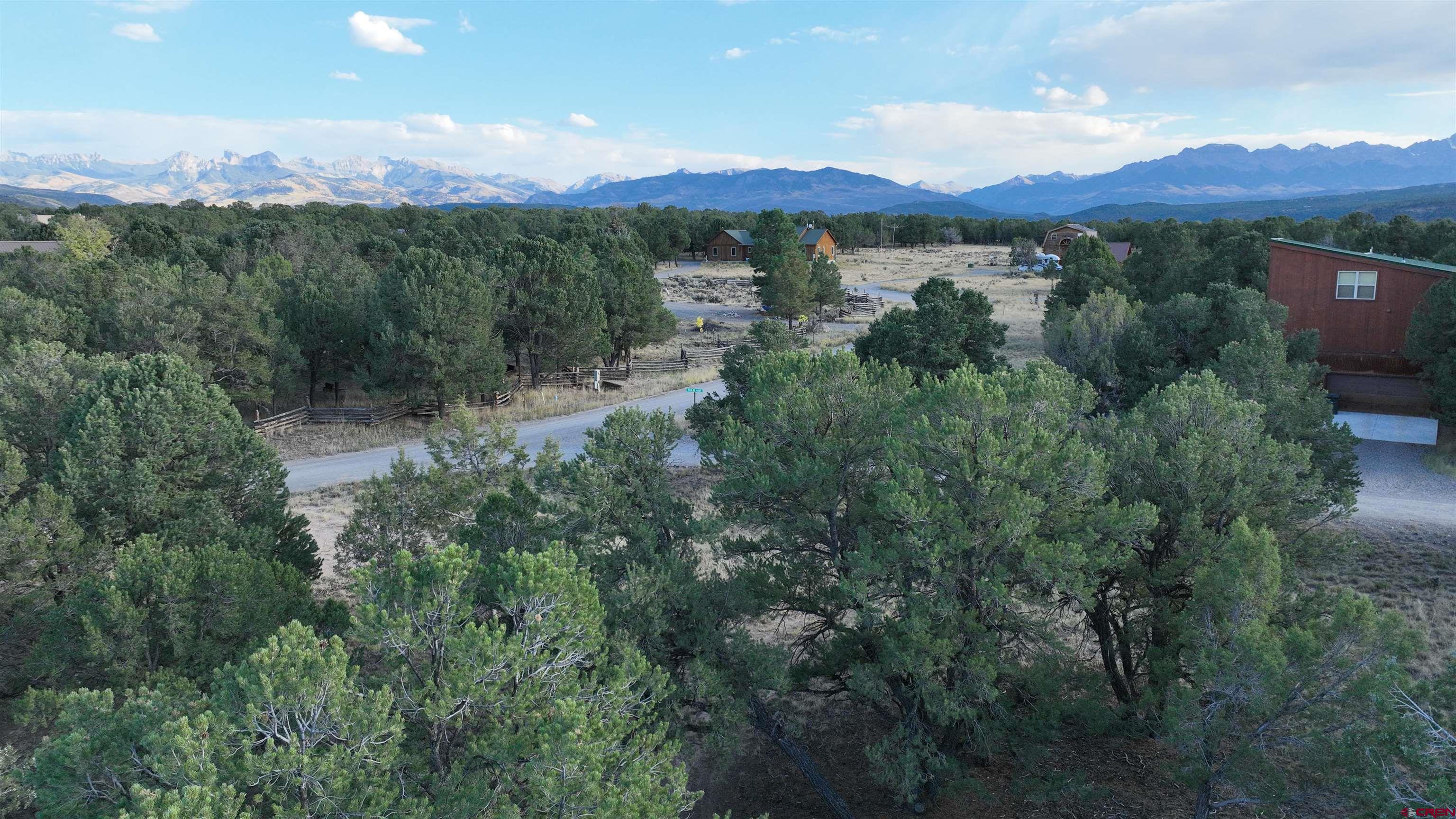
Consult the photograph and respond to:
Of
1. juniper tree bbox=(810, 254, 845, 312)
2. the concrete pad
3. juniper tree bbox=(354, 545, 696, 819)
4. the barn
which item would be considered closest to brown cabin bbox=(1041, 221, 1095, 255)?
juniper tree bbox=(810, 254, 845, 312)

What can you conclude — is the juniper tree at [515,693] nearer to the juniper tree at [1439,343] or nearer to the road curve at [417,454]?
the road curve at [417,454]

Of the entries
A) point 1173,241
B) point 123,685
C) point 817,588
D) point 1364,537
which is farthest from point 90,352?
point 1173,241

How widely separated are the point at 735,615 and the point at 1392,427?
32968 mm

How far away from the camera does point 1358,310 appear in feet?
106

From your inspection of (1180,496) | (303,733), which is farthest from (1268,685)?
(303,733)

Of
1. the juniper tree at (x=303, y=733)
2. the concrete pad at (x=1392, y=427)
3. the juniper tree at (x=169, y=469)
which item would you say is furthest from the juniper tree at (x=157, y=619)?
the concrete pad at (x=1392, y=427)

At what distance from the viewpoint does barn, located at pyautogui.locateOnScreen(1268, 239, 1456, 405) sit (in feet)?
104

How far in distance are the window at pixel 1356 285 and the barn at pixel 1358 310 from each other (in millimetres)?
20

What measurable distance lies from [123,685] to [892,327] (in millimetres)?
27257

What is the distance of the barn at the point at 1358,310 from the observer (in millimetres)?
31594

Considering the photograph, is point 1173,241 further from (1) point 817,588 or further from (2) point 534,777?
(2) point 534,777

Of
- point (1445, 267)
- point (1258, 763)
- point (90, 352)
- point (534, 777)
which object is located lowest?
point (1258, 763)

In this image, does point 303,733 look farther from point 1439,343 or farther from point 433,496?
point 1439,343

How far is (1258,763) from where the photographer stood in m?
10.2
